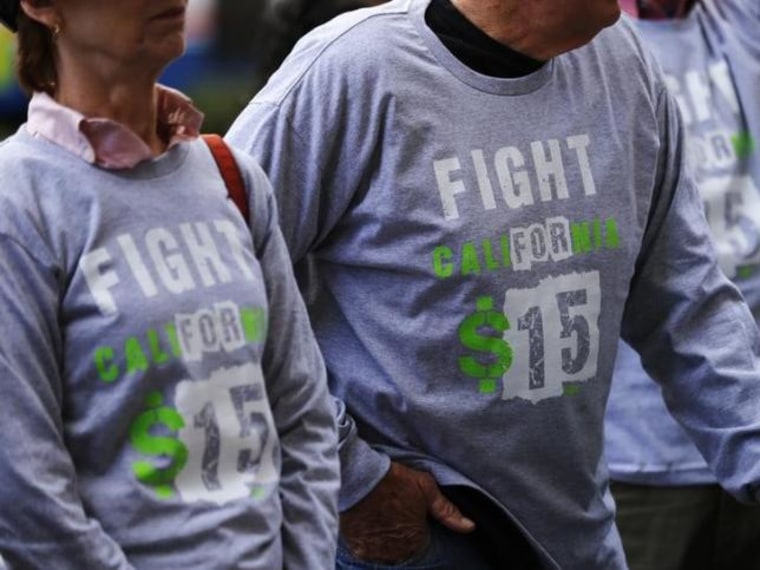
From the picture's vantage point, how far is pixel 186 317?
3.11 meters

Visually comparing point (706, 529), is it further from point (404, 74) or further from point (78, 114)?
point (78, 114)

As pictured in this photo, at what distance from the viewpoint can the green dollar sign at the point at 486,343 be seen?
388cm

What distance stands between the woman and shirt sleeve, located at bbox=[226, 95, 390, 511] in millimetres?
587

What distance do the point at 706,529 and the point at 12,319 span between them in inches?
106

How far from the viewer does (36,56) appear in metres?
3.20

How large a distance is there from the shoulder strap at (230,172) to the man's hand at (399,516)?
2.64 ft

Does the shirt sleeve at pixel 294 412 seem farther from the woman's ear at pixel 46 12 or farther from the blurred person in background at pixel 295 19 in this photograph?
the blurred person in background at pixel 295 19

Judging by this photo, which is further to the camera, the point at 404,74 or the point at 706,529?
the point at 706,529

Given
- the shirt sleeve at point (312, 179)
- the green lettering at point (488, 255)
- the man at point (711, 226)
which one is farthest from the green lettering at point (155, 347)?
the man at point (711, 226)

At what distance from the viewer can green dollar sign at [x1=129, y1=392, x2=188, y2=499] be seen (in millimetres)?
3086

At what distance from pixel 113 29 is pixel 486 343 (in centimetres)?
104

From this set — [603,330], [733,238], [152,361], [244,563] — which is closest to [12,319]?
[152,361]

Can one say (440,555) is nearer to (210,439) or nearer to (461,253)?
(461,253)

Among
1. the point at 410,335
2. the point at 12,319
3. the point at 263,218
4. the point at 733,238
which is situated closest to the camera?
the point at 12,319
